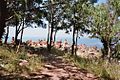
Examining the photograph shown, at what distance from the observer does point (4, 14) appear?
Result: 23.0 m

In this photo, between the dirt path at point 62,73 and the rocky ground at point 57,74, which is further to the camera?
the dirt path at point 62,73

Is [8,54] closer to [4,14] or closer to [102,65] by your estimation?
[102,65]

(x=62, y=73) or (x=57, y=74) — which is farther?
(x=62, y=73)

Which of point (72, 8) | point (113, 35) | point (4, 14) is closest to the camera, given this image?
point (113, 35)

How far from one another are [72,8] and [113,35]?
9.76 m

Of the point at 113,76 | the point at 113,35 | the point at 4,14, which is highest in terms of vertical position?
the point at 4,14

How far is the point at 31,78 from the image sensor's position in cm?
1254

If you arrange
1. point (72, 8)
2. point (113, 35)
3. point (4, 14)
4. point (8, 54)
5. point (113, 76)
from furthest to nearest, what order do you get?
1. point (72, 8)
2. point (4, 14)
3. point (113, 35)
4. point (8, 54)
5. point (113, 76)

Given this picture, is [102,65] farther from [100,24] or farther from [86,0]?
[86,0]

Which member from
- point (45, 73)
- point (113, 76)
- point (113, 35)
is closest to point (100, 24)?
point (113, 35)

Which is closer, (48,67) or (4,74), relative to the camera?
(4,74)

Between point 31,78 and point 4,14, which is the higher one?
point 4,14

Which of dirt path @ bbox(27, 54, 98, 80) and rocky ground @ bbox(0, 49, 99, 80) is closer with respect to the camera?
rocky ground @ bbox(0, 49, 99, 80)

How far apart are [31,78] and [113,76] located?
13.4ft
